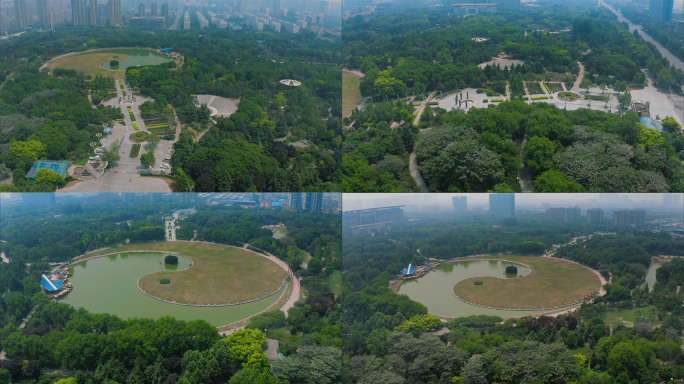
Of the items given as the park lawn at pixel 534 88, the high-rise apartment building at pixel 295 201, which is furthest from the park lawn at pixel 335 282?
the park lawn at pixel 534 88

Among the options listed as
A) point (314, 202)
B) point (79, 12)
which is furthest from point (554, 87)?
point (79, 12)

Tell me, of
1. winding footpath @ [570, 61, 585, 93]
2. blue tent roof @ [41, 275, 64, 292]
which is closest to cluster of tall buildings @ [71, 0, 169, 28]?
blue tent roof @ [41, 275, 64, 292]

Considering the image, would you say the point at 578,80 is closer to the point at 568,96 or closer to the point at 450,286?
the point at 568,96

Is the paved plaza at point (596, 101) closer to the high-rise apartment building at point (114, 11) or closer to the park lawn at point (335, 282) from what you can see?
the park lawn at point (335, 282)

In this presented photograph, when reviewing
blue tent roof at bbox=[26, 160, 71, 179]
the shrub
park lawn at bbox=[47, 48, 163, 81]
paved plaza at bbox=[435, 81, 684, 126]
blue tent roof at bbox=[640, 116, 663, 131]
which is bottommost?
blue tent roof at bbox=[26, 160, 71, 179]

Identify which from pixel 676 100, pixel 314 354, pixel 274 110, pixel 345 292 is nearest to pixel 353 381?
pixel 314 354

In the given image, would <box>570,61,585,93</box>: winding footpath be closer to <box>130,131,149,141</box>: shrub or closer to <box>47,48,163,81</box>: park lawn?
<box>130,131,149,141</box>: shrub
